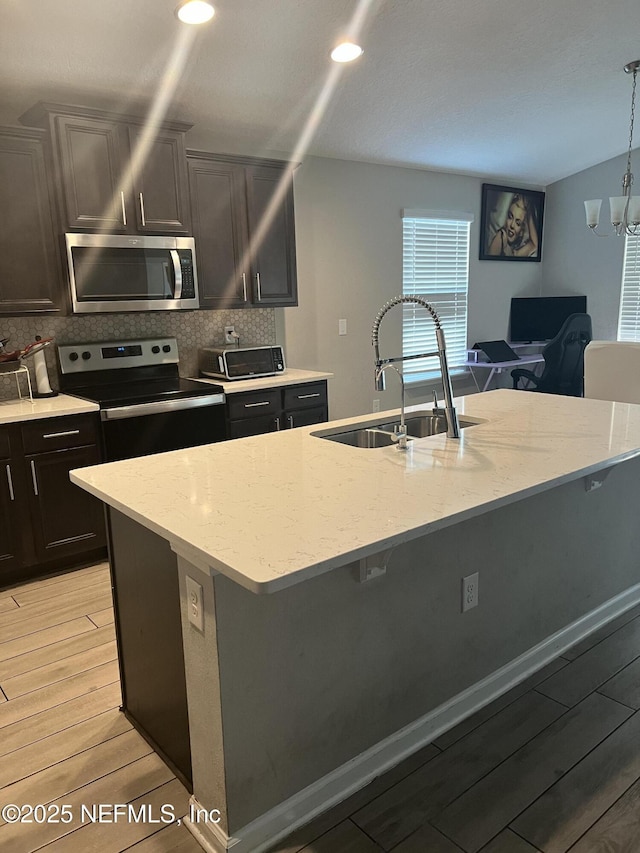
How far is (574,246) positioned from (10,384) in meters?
5.38

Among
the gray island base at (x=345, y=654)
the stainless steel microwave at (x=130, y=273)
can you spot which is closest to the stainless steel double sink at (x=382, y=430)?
the gray island base at (x=345, y=654)

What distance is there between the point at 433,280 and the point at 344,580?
14.6ft

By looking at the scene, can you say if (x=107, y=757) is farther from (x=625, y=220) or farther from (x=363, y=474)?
(x=625, y=220)

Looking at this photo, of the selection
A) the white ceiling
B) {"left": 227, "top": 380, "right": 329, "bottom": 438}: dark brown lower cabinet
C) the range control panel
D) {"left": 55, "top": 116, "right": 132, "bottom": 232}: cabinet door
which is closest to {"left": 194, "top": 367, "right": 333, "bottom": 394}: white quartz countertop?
{"left": 227, "top": 380, "right": 329, "bottom": 438}: dark brown lower cabinet

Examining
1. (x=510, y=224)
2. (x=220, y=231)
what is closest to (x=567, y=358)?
(x=510, y=224)

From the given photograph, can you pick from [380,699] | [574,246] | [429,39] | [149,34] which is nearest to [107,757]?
[380,699]

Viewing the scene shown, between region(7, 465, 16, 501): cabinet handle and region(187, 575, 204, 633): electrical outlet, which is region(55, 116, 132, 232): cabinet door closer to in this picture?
region(7, 465, 16, 501): cabinet handle

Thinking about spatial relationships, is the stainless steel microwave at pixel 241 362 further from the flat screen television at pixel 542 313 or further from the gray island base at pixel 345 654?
the flat screen television at pixel 542 313

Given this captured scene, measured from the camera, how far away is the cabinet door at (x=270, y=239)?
3996 mm

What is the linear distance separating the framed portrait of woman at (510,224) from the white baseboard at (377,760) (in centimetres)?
439

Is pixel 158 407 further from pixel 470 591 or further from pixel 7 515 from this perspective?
pixel 470 591

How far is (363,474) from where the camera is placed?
185cm

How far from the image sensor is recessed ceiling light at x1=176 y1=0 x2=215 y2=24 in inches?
104

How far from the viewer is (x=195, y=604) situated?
152cm
